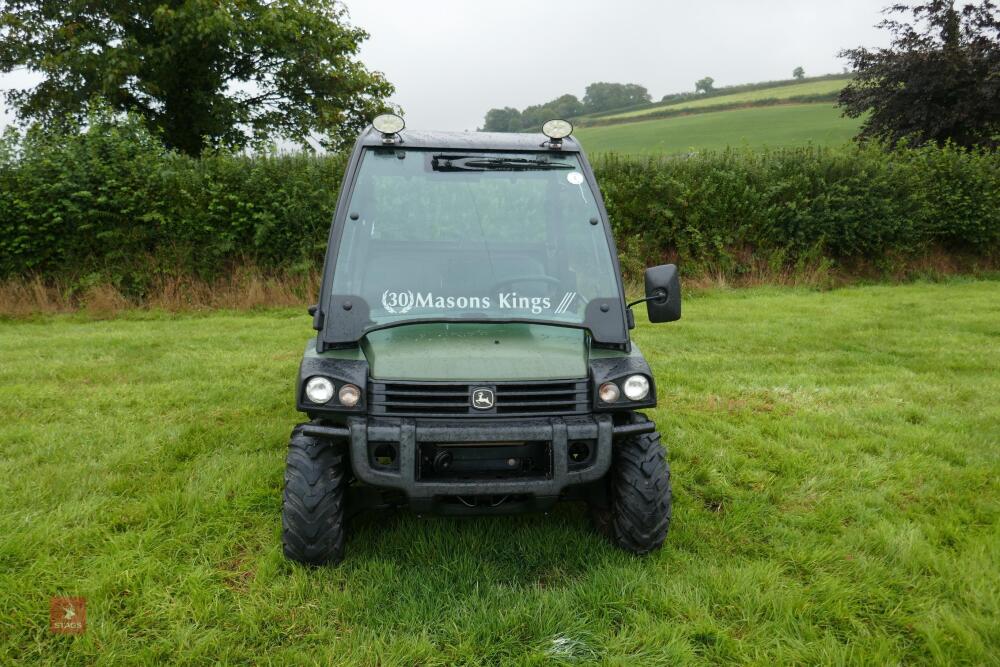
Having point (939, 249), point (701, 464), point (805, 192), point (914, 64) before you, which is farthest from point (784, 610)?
point (914, 64)

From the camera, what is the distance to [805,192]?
12.9 metres

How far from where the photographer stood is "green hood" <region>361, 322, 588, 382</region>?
279 cm

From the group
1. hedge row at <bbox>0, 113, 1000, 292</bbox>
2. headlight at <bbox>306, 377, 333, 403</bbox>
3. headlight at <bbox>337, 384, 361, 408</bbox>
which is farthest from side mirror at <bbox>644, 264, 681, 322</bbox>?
hedge row at <bbox>0, 113, 1000, 292</bbox>

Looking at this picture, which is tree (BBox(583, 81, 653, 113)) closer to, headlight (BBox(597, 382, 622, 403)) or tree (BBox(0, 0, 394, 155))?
tree (BBox(0, 0, 394, 155))

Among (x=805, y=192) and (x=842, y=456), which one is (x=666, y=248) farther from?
(x=842, y=456)

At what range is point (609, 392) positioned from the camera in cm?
287

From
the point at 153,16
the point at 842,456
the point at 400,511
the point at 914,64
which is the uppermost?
the point at 153,16

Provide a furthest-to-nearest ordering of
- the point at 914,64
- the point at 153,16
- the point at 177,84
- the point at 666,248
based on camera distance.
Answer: the point at 914,64 < the point at 177,84 < the point at 153,16 < the point at 666,248

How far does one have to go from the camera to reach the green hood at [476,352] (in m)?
2.79

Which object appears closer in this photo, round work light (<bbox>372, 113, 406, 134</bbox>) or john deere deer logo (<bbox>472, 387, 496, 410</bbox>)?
john deere deer logo (<bbox>472, 387, 496, 410</bbox>)

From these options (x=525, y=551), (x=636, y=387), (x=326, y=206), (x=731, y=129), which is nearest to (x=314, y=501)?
(x=525, y=551)

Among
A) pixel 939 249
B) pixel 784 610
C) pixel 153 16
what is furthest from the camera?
pixel 153 16

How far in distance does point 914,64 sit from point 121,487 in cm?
2167

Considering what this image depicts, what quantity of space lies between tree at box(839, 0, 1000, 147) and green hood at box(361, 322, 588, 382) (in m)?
18.2
